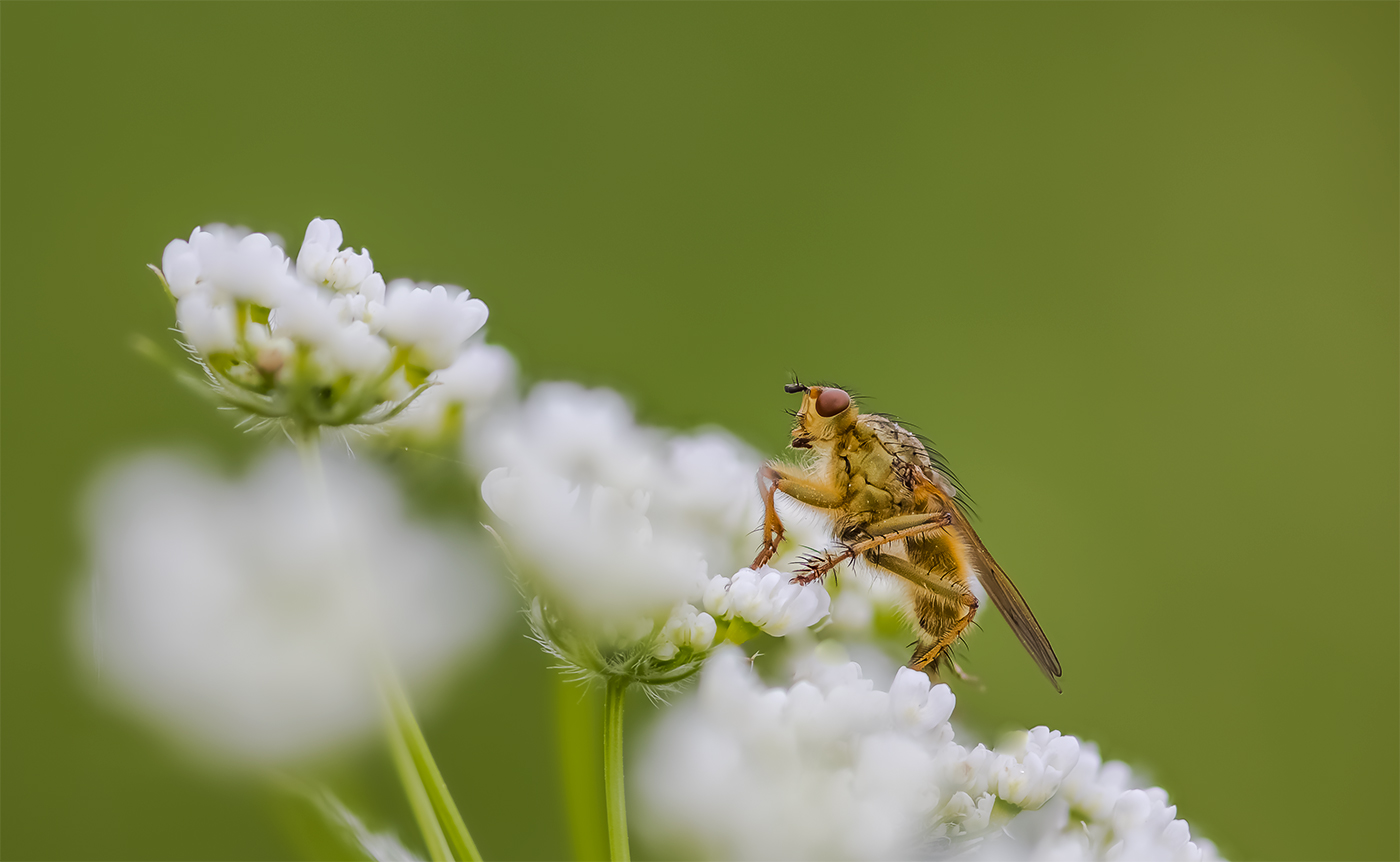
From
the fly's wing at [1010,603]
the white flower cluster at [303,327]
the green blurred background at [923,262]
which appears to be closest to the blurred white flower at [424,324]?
the white flower cluster at [303,327]

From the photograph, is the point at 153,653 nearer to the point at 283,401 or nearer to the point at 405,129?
the point at 283,401

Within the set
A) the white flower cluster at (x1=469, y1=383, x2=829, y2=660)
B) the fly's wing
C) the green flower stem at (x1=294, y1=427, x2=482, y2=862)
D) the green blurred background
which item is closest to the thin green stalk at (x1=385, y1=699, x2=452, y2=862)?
the green flower stem at (x1=294, y1=427, x2=482, y2=862)

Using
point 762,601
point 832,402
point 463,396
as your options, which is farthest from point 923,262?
point 762,601

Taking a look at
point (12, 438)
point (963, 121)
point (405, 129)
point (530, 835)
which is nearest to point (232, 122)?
point (405, 129)

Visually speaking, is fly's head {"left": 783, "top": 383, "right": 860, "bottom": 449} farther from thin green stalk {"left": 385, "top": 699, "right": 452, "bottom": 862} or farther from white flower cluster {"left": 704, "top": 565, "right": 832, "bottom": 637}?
thin green stalk {"left": 385, "top": 699, "right": 452, "bottom": 862}

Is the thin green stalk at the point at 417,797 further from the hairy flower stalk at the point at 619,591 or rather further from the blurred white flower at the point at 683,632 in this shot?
the blurred white flower at the point at 683,632

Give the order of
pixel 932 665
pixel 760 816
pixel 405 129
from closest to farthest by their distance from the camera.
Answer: pixel 760 816, pixel 932 665, pixel 405 129

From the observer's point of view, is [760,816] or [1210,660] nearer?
[760,816]
